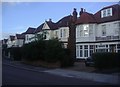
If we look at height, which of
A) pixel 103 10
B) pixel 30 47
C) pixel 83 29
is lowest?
pixel 30 47

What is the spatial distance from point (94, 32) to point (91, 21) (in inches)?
76.6

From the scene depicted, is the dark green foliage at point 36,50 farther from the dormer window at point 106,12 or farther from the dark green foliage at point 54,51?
the dormer window at point 106,12

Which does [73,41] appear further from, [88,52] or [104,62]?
[104,62]

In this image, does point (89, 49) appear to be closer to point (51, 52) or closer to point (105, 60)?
point (51, 52)

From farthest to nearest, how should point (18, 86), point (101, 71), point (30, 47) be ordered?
point (30, 47) → point (101, 71) → point (18, 86)

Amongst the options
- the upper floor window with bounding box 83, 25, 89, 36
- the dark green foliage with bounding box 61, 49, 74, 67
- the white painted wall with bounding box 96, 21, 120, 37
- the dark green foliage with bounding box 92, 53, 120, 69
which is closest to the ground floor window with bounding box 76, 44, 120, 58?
the white painted wall with bounding box 96, 21, 120, 37

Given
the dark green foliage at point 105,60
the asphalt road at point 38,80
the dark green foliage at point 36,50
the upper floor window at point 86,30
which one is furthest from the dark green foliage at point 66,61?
the upper floor window at point 86,30

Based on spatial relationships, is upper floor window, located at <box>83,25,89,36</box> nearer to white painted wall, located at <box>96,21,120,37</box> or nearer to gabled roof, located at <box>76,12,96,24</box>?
gabled roof, located at <box>76,12,96,24</box>

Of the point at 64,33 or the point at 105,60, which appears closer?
the point at 105,60

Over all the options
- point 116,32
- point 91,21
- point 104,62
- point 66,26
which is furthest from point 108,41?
point 104,62

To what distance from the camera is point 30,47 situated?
35781mm

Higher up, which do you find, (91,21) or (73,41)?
(91,21)

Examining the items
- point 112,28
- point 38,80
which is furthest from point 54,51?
point 38,80

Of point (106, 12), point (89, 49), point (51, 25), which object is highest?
point (106, 12)
